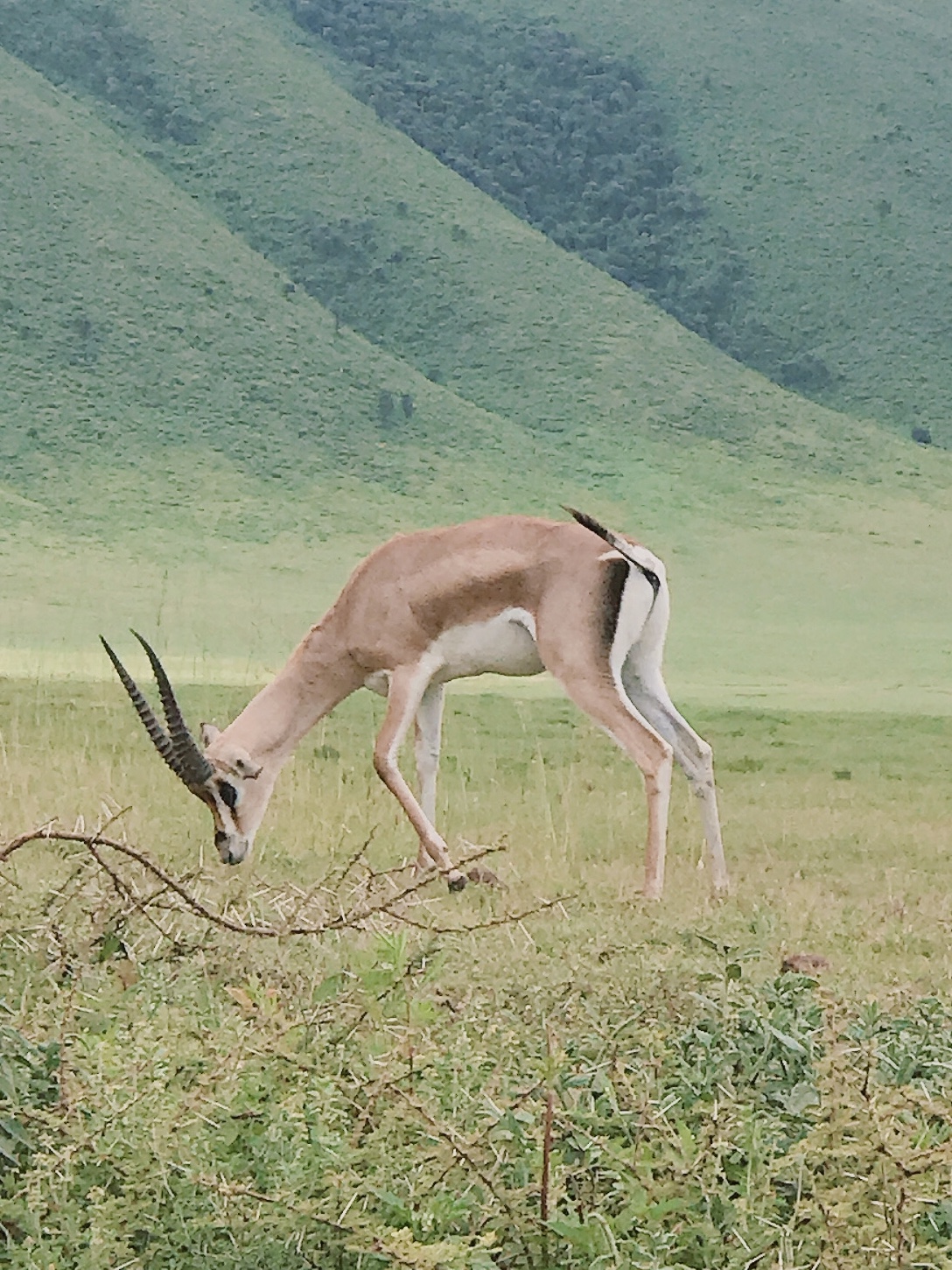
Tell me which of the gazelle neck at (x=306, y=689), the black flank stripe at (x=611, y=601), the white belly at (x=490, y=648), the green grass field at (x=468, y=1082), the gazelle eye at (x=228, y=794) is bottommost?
the gazelle eye at (x=228, y=794)

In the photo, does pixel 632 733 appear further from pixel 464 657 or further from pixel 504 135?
pixel 504 135

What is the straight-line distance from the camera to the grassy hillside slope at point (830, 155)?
137 feet

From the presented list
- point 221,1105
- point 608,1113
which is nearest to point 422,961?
point 608,1113

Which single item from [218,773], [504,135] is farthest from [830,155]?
[218,773]

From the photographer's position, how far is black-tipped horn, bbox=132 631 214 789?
23.3ft

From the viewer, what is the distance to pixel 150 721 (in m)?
6.95

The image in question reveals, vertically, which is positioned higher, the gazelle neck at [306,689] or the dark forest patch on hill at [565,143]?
the dark forest patch on hill at [565,143]

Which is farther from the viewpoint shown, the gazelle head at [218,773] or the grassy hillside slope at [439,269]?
the grassy hillside slope at [439,269]

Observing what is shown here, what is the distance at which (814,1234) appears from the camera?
316 cm

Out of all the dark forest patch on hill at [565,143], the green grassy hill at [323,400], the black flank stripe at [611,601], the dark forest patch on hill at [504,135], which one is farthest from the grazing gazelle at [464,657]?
the dark forest patch on hill at [565,143]

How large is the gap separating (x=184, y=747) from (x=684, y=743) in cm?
202

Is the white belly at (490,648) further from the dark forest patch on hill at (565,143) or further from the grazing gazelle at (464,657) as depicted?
the dark forest patch on hill at (565,143)

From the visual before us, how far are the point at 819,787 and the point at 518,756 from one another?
1762 millimetres

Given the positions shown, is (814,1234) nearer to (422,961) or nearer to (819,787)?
(422,961)
